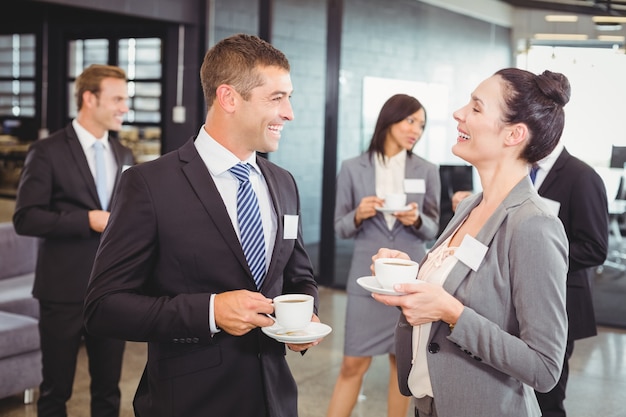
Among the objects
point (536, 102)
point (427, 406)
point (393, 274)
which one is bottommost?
point (427, 406)

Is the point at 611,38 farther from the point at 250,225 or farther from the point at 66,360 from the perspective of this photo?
the point at 250,225

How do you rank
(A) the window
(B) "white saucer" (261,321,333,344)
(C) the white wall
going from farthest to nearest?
(A) the window
(C) the white wall
(B) "white saucer" (261,321,333,344)

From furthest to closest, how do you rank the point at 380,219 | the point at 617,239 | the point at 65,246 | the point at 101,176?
the point at 617,239 → the point at 380,219 → the point at 101,176 → the point at 65,246

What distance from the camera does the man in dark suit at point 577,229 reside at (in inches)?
124

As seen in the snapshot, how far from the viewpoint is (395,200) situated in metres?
3.75

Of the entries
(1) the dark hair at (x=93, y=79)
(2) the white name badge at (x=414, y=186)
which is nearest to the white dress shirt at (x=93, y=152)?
(1) the dark hair at (x=93, y=79)

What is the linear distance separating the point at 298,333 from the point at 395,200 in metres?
1.91

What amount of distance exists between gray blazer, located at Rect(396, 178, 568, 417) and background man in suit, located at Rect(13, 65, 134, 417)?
1869mm

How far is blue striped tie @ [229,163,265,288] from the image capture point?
6.82ft

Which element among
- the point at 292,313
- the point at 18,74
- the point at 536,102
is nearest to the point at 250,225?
the point at 292,313

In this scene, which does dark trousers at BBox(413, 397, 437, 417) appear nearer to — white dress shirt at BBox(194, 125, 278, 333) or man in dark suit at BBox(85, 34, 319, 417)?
man in dark suit at BBox(85, 34, 319, 417)

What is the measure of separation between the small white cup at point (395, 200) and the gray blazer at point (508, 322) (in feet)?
5.49

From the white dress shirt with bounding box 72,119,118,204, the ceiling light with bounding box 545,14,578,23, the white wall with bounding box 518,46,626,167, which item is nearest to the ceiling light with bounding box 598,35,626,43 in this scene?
the white wall with bounding box 518,46,626,167

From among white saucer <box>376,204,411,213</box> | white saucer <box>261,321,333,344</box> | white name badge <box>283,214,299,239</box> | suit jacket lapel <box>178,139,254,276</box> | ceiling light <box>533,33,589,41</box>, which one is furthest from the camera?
ceiling light <box>533,33,589,41</box>
